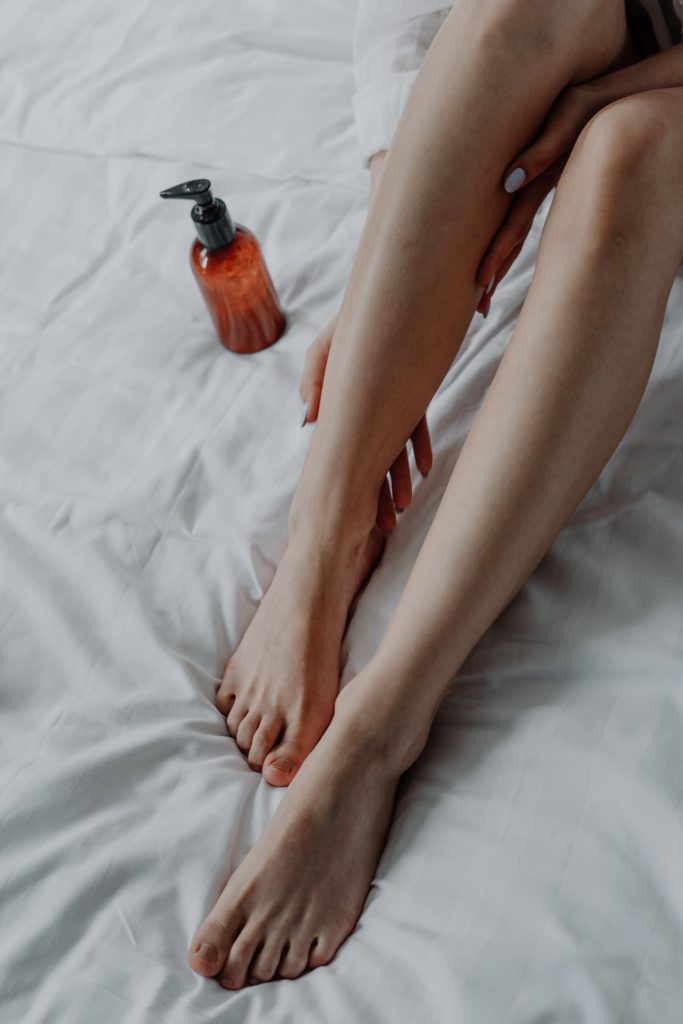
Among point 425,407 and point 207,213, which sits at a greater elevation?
point 207,213

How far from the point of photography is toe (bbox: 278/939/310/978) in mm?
677

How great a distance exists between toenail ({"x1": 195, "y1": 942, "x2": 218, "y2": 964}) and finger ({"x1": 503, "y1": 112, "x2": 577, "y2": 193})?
0.56 m

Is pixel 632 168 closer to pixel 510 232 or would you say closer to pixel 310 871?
pixel 510 232

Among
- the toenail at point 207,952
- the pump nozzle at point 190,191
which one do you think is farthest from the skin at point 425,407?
the pump nozzle at point 190,191

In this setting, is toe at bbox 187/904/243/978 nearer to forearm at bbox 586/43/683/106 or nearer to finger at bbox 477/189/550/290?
finger at bbox 477/189/550/290

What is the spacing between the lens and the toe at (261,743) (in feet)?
2.57

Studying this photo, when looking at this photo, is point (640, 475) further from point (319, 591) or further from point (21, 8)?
point (21, 8)

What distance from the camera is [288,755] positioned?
0.78 meters

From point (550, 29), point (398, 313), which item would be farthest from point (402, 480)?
point (550, 29)

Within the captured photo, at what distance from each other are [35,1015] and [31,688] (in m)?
0.24

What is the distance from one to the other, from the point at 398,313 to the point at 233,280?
0.75 feet

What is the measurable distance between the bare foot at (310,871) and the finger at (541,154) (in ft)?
1.34

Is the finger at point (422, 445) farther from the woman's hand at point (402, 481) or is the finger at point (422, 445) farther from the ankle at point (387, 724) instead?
the ankle at point (387, 724)

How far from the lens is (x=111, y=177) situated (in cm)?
120
